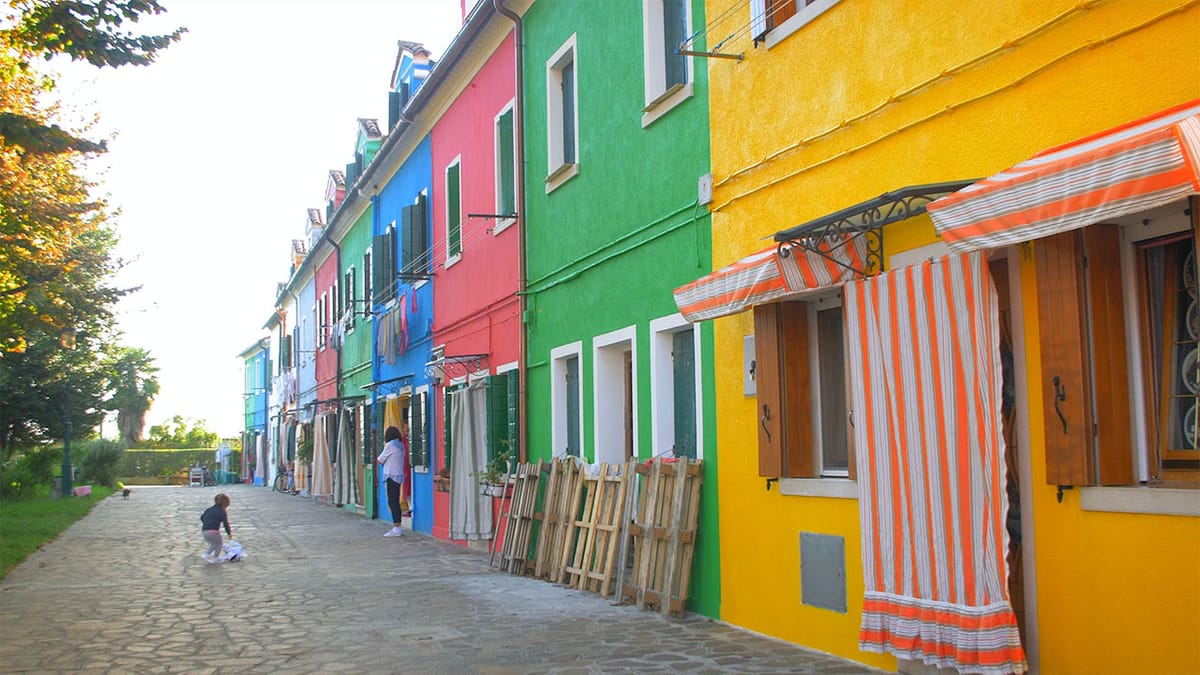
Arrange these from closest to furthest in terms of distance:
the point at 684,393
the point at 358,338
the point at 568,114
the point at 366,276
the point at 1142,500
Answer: the point at 1142,500 → the point at 684,393 → the point at 568,114 → the point at 366,276 → the point at 358,338

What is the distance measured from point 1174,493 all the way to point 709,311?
3727 millimetres

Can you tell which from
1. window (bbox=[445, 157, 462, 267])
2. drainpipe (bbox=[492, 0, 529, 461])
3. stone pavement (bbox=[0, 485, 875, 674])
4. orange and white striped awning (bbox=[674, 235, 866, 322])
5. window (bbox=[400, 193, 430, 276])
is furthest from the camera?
window (bbox=[400, 193, 430, 276])

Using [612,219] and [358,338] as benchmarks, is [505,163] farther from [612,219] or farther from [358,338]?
[358,338]

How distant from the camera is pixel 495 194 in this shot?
622 inches

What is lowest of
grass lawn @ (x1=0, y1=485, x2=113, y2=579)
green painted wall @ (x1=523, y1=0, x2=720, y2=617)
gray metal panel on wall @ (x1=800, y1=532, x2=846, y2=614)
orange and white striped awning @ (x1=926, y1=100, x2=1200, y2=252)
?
grass lawn @ (x1=0, y1=485, x2=113, y2=579)

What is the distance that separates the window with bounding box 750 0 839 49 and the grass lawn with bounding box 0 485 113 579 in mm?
10960

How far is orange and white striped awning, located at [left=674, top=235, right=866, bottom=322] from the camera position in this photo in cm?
716

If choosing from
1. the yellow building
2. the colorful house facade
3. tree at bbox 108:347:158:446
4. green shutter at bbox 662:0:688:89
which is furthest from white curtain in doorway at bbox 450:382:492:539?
tree at bbox 108:347:158:446

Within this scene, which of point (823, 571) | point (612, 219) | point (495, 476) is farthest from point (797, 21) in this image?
point (495, 476)

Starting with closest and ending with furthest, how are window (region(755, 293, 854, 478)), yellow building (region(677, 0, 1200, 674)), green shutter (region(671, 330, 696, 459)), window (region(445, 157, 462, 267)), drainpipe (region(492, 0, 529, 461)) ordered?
1. yellow building (region(677, 0, 1200, 674))
2. window (region(755, 293, 854, 478))
3. green shutter (region(671, 330, 696, 459))
4. drainpipe (region(492, 0, 529, 461))
5. window (region(445, 157, 462, 267))

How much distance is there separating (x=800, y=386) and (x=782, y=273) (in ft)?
3.50

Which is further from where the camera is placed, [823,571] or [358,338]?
[358,338]

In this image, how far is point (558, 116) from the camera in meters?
13.6

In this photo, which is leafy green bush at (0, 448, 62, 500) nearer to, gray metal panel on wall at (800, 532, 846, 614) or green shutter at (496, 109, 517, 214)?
green shutter at (496, 109, 517, 214)
